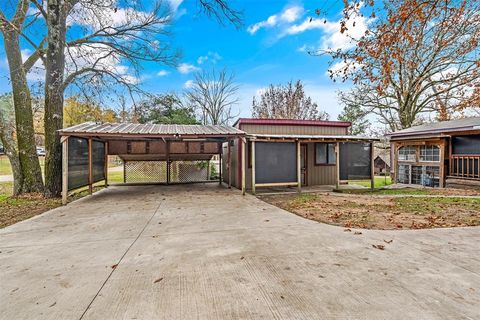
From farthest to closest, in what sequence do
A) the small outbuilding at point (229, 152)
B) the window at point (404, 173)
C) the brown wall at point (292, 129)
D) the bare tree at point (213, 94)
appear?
1. the bare tree at point (213, 94)
2. the window at point (404, 173)
3. the brown wall at point (292, 129)
4. the small outbuilding at point (229, 152)

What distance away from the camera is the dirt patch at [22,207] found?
531 cm

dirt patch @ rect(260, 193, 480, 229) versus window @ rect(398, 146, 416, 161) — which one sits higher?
window @ rect(398, 146, 416, 161)

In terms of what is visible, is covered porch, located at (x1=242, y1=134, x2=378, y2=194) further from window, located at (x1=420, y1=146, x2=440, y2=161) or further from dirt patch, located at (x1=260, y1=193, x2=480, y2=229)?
window, located at (x1=420, y1=146, x2=440, y2=161)

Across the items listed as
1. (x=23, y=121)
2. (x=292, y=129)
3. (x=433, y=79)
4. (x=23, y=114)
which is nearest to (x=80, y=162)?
(x=23, y=121)

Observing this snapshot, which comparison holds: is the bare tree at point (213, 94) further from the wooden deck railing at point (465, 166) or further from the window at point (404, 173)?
the wooden deck railing at point (465, 166)

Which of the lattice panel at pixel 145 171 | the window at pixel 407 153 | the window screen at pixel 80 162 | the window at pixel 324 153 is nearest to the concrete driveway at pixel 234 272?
the window screen at pixel 80 162

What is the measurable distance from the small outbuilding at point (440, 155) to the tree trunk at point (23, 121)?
15589 mm

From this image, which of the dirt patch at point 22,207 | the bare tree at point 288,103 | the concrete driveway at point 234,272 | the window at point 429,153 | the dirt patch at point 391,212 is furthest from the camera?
the bare tree at point 288,103

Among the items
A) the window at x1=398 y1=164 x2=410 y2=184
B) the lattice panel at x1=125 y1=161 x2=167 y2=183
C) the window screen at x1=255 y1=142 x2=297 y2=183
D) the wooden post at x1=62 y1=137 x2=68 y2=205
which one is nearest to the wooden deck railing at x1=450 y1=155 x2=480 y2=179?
the window at x1=398 y1=164 x2=410 y2=184

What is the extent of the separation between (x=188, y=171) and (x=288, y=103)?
55.2 feet

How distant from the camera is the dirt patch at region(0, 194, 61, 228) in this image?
5.31 metres

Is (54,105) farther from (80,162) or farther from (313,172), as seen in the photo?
(313,172)

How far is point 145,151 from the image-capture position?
1127 cm

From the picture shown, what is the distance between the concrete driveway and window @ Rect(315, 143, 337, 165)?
687 cm
